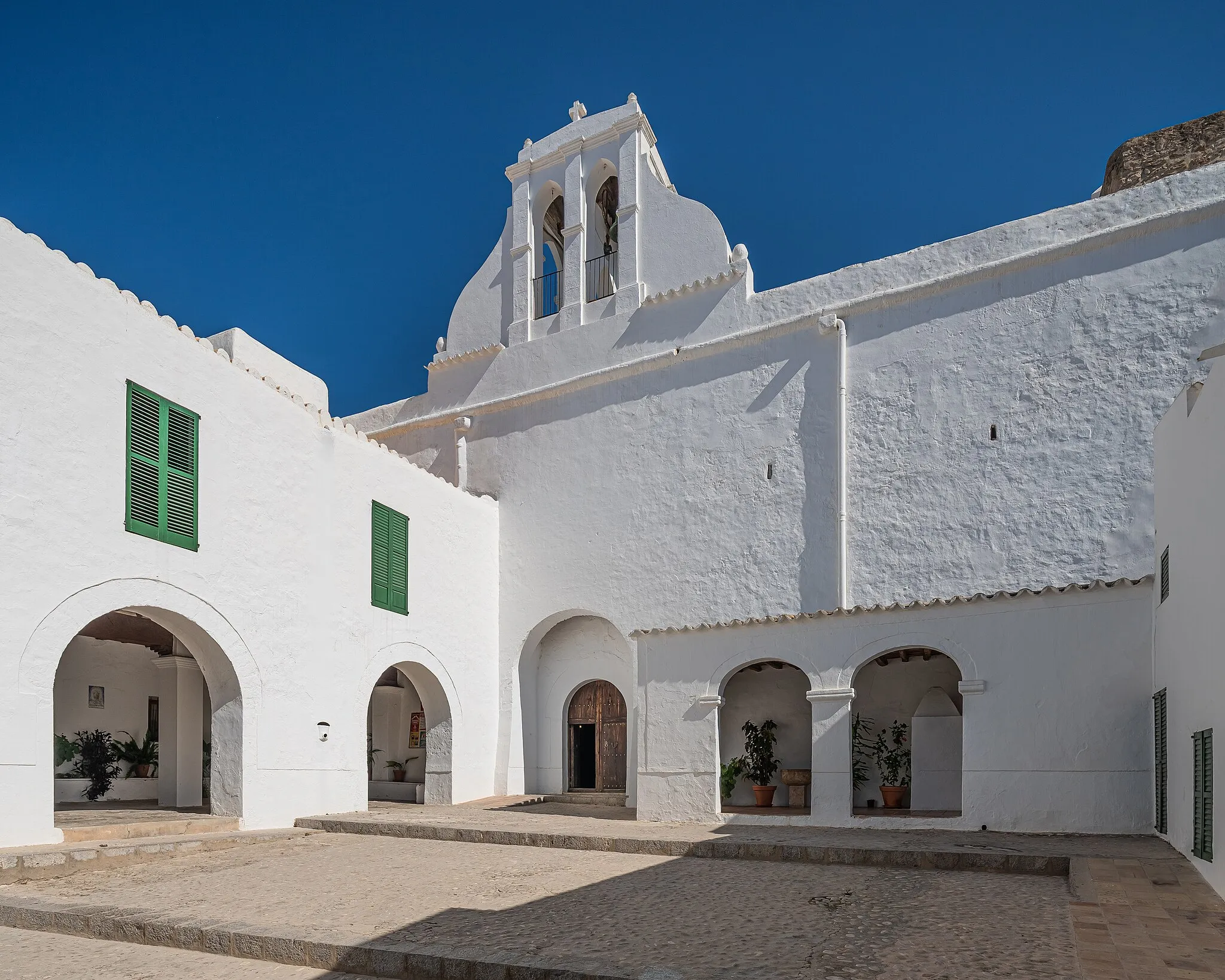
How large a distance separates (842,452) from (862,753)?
419 cm

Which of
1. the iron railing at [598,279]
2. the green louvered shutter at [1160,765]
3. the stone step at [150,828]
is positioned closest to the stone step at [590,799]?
the stone step at [150,828]

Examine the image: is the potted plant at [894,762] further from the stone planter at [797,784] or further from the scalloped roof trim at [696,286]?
the scalloped roof trim at [696,286]

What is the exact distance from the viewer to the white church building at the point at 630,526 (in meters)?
10.3

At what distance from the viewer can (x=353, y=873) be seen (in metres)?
8.80

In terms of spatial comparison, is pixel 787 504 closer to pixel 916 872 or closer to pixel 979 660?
pixel 979 660

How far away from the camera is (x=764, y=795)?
1439 centimetres

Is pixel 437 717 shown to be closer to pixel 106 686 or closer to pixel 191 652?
pixel 191 652

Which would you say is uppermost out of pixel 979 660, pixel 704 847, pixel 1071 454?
pixel 1071 454

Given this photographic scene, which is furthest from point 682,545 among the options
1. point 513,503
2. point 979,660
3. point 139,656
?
point 139,656

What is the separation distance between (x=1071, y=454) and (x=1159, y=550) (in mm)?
3179

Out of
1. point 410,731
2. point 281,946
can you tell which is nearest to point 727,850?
point 281,946

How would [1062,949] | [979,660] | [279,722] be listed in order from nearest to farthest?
1. [1062,949]
2. [979,660]
3. [279,722]

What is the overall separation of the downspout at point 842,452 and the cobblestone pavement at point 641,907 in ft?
17.6

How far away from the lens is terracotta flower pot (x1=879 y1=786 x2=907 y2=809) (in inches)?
530
